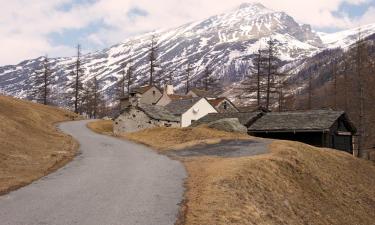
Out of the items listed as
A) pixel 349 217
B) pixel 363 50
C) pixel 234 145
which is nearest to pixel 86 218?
pixel 349 217

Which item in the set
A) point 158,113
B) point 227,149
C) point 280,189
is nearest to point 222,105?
point 158,113

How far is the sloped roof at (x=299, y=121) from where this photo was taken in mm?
48688

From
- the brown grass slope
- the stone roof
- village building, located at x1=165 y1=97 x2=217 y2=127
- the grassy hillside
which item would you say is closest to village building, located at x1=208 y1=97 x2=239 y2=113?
village building, located at x1=165 y1=97 x2=217 y2=127

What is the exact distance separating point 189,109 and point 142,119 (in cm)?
887

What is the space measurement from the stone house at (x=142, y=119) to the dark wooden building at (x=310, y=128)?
1432 cm

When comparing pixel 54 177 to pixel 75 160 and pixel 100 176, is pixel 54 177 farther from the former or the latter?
pixel 75 160

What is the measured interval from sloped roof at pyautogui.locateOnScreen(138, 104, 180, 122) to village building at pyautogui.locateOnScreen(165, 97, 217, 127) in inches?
54.1

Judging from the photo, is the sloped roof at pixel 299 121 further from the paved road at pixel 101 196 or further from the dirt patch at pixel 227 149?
the paved road at pixel 101 196

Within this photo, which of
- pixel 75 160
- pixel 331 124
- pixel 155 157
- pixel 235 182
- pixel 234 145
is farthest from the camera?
pixel 331 124

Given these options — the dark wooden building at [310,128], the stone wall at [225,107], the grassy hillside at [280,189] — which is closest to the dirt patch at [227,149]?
the grassy hillside at [280,189]

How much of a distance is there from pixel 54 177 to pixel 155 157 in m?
10.2

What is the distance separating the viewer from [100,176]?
875 inches

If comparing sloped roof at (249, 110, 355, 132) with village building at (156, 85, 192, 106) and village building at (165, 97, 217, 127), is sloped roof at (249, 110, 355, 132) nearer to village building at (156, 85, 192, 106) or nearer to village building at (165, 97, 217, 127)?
village building at (165, 97, 217, 127)

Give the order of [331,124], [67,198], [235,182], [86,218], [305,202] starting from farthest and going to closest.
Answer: [331,124] < [305,202] < [235,182] < [67,198] < [86,218]
